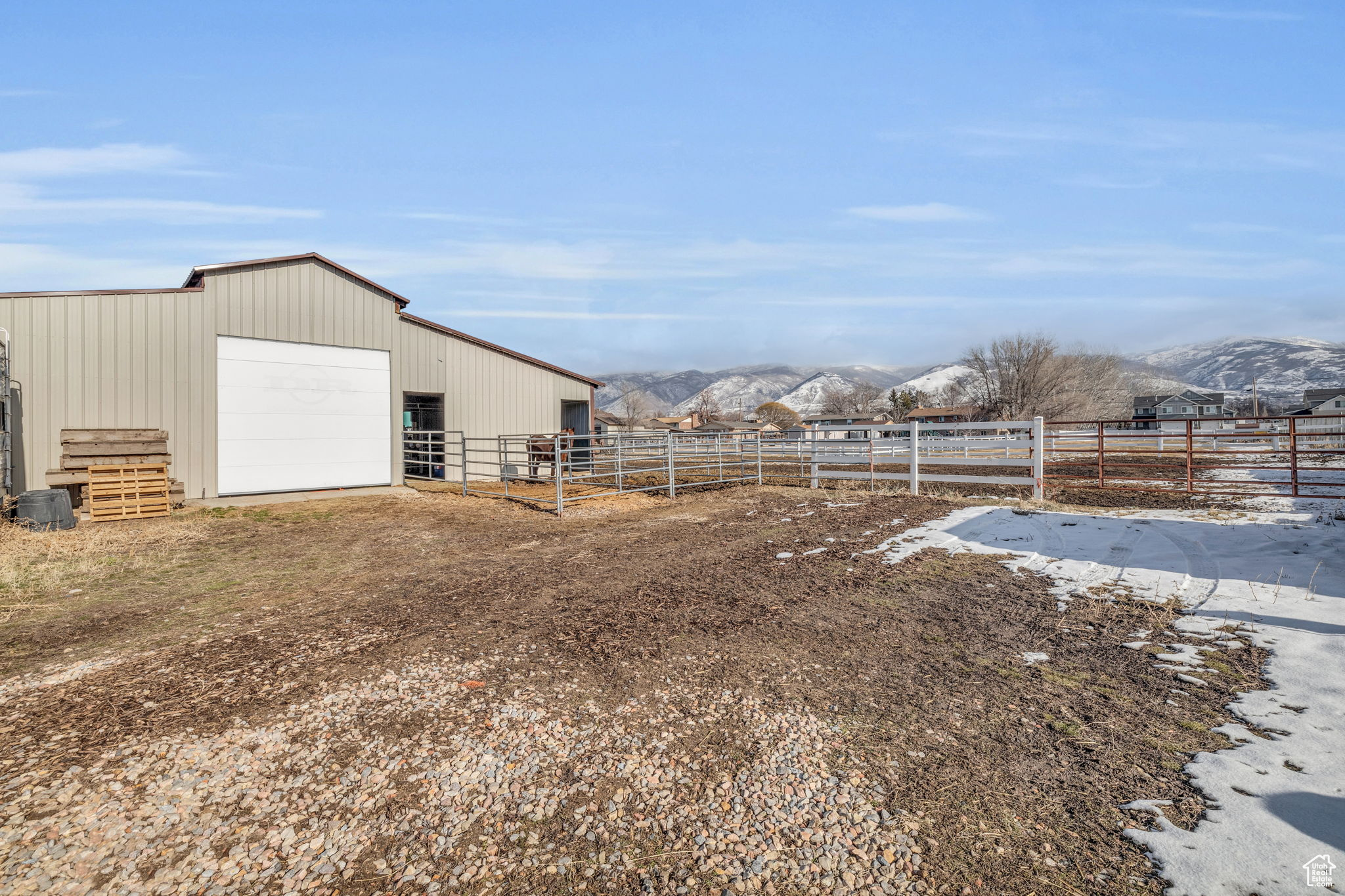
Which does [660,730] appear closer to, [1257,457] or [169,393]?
[169,393]

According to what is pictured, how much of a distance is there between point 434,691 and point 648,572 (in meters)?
3.09

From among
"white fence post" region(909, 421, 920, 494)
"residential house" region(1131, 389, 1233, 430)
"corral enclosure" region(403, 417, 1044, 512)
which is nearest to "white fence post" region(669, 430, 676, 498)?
"corral enclosure" region(403, 417, 1044, 512)

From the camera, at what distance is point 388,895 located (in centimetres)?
207

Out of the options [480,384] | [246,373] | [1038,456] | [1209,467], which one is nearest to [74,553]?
[246,373]

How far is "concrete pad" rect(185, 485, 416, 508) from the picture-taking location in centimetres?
1204

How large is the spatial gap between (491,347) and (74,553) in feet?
33.9

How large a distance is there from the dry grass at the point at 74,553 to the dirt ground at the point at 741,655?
0.46 feet

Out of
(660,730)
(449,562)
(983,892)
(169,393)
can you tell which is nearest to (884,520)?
(449,562)

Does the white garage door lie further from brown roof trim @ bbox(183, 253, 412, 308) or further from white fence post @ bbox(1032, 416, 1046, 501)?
white fence post @ bbox(1032, 416, 1046, 501)

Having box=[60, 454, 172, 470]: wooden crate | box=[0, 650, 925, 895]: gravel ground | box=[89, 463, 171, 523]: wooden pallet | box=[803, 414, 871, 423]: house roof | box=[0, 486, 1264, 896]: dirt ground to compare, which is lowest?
box=[0, 650, 925, 895]: gravel ground

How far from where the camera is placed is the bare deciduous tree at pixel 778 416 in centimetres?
8944

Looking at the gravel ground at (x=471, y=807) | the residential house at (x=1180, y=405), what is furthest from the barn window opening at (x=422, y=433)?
the residential house at (x=1180, y=405)

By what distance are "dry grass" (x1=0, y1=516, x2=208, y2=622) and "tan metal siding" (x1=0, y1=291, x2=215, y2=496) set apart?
202cm

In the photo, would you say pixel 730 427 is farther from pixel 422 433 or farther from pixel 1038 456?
pixel 1038 456
